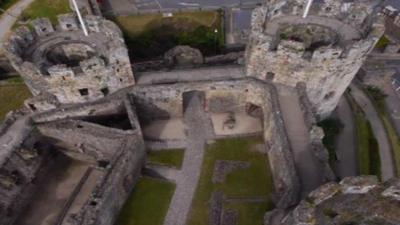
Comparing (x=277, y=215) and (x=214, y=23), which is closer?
(x=277, y=215)

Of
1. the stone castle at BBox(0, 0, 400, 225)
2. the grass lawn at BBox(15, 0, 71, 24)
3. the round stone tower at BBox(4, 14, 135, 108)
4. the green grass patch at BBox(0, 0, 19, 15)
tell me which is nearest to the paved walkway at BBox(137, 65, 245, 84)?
the stone castle at BBox(0, 0, 400, 225)

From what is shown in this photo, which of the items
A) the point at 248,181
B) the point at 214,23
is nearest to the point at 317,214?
the point at 248,181

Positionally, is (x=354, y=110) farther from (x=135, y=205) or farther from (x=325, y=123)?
(x=135, y=205)

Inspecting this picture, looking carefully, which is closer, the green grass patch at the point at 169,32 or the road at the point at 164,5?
the green grass patch at the point at 169,32

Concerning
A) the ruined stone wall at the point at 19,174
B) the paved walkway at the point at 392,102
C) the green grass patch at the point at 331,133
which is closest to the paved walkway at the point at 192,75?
the ruined stone wall at the point at 19,174

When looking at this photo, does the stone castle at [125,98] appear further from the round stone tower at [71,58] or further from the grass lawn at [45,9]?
the grass lawn at [45,9]

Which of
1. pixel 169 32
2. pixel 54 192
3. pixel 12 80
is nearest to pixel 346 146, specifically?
pixel 169 32

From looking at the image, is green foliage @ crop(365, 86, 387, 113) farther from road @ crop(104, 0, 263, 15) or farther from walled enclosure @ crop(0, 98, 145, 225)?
walled enclosure @ crop(0, 98, 145, 225)
